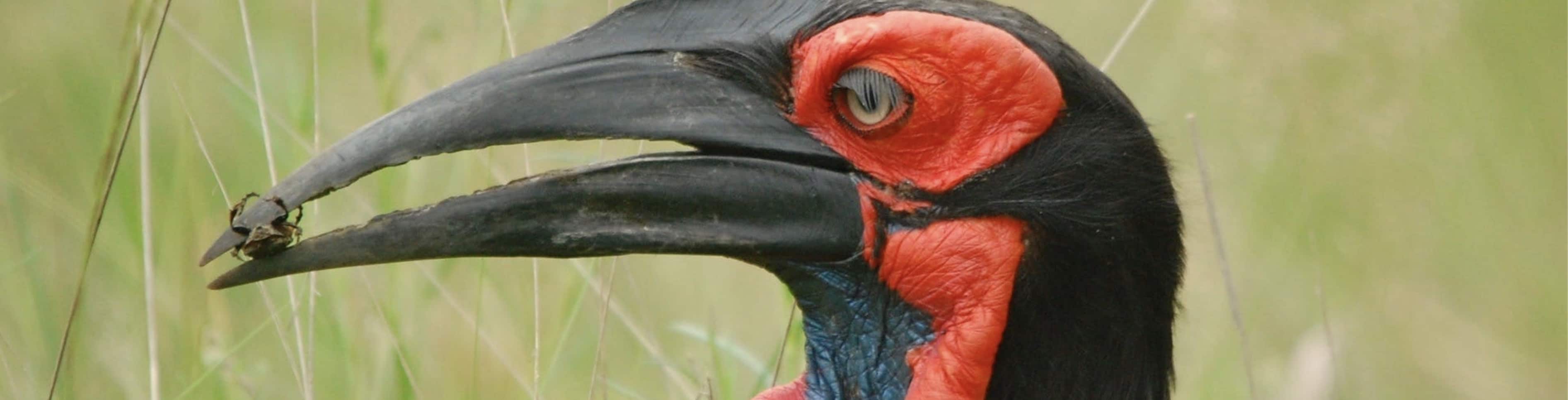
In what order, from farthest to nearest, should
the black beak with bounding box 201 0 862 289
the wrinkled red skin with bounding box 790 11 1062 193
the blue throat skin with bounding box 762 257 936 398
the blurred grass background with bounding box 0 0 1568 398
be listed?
1. the blurred grass background with bounding box 0 0 1568 398
2. the blue throat skin with bounding box 762 257 936 398
3. the wrinkled red skin with bounding box 790 11 1062 193
4. the black beak with bounding box 201 0 862 289

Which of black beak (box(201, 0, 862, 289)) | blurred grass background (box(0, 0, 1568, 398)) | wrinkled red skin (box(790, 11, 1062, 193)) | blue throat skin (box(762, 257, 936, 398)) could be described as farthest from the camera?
blurred grass background (box(0, 0, 1568, 398))

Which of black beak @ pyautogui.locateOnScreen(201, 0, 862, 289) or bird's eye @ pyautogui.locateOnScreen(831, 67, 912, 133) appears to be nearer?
black beak @ pyautogui.locateOnScreen(201, 0, 862, 289)

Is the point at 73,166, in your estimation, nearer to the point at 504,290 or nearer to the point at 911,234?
the point at 504,290

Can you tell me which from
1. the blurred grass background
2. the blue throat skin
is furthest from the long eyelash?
the blurred grass background

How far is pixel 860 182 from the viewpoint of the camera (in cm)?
282

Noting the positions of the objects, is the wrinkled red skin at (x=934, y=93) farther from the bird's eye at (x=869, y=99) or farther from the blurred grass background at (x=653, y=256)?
the blurred grass background at (x=653, y=256)

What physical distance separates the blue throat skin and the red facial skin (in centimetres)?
4

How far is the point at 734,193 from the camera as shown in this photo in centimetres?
273

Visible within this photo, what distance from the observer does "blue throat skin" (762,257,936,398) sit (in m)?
2.88

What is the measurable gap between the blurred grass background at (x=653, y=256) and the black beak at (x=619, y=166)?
748 millimetres

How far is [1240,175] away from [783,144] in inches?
134

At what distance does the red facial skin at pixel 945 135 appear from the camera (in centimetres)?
A: 274

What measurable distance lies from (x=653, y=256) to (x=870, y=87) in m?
2.83

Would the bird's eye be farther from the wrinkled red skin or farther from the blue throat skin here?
the blue throat skin
